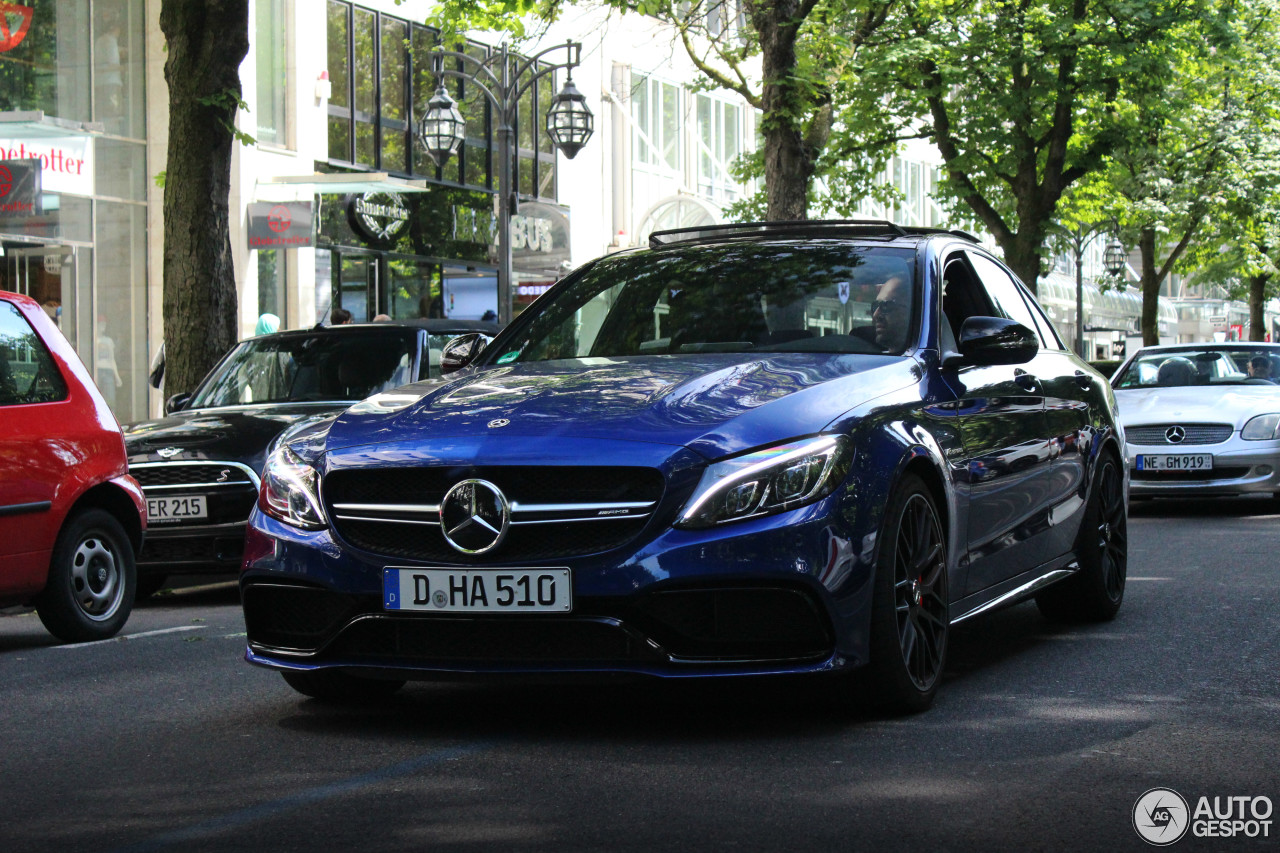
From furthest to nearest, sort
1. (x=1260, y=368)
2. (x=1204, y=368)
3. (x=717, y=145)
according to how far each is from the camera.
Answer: (x=717, y=145) → (x=1204, y=368) → (x=1260, y=368)

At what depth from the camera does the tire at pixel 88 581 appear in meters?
8.28

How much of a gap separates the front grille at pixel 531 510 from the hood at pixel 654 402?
0.13 metres

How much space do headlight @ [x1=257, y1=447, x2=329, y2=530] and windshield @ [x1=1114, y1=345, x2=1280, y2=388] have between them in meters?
12.3

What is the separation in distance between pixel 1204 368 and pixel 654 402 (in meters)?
12.5

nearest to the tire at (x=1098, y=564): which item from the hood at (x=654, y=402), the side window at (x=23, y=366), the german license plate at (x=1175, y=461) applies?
the hood at (x=654, y=402)

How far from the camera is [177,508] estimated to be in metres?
10.1

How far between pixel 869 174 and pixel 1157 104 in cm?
652

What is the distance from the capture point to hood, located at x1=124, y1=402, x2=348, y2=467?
402 inches

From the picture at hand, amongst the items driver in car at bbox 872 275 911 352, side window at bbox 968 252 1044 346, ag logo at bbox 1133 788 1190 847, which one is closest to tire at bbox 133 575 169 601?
side window at bbox 968 252 1044 346

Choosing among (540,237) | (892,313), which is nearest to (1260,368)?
(892,313)

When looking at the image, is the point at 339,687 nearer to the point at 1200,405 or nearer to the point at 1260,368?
the point at 1200,405

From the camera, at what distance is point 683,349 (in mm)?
6336

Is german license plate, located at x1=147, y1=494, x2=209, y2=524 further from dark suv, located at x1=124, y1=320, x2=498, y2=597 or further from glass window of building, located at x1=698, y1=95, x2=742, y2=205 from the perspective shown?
glass window of building, located at x1=698, y1=95, x2=742, y2=205

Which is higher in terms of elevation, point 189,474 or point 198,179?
point 198,179
